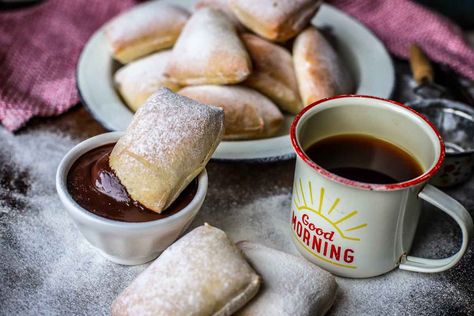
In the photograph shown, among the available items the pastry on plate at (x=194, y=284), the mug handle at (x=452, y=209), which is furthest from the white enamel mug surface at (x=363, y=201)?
the pastry on plate at (x=194, y=284)

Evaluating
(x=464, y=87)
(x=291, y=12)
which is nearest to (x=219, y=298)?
(x=291, y=12)

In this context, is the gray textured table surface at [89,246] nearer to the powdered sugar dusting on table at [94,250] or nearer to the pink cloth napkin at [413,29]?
the powdered sugar dusting on table at [94,250]

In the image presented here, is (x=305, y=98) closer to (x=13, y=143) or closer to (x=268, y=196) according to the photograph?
(x=268, y=196)

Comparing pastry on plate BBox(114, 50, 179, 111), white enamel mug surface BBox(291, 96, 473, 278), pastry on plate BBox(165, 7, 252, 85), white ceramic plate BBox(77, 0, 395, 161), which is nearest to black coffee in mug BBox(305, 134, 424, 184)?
white enamel mug surface BBox(291, 96, 473, 278)

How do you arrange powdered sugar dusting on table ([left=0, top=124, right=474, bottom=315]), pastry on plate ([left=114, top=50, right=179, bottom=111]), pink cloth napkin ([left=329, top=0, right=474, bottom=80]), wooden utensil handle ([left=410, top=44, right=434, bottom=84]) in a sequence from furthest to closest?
pink cloth napkin ([left=329, top=0, right=474, bottom=80]), wooden utensil handle ([left=410, top=44, right=434, bottom=84]), pastry on plate ([left=114, top=50, right=179, bottom=111]), powdered sugar dusting on table ([left=0, top=124, right=474, bottom=315])

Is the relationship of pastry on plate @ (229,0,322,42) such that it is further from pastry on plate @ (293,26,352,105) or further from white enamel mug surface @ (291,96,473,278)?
white enamel mug surface @ (291,96,473,278)

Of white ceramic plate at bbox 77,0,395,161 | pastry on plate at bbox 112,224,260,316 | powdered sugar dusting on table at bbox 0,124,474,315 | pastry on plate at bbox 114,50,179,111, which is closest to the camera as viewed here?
pastry on plate at bbox 112,224,260,316
